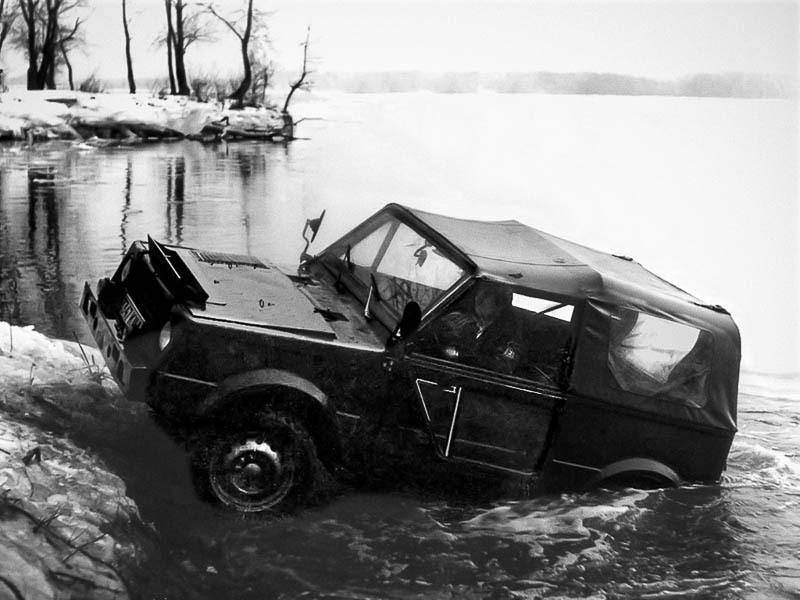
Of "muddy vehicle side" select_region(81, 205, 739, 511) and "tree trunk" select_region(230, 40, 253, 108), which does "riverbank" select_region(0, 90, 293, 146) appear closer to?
"tree trunk" select_region(230, 40, 253, 108)

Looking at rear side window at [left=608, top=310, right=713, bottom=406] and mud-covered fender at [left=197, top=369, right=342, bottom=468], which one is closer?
mud-covered fender at [left=197, top=369, right=342, bottom=468]

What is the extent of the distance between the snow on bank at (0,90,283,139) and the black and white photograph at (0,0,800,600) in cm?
2

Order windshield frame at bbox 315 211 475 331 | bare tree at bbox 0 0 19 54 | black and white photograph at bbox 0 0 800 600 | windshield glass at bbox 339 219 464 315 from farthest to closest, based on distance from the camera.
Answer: bare tree at bbox 0 0 19 54 → windshield glass at bbox 339 219 464 315 → windshield frame at bbox 315 211 475 331 → black and white photograph at bbox 0 0 800 600

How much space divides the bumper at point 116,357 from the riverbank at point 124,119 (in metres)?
1.74

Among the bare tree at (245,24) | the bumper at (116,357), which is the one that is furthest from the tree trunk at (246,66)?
the bumper at (116,357)

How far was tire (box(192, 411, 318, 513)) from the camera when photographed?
3059mm

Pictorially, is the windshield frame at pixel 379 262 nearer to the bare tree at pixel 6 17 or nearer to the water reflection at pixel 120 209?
the water reflection at pixel 120 209

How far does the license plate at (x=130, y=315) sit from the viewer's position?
3234mm

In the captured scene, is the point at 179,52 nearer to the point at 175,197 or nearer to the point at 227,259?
the point at 175,197

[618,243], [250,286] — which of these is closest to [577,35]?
[618,243]

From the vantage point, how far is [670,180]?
5199 mm

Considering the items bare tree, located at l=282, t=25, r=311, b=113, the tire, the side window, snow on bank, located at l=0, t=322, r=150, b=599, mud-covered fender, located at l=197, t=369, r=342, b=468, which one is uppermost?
bare tree, located at l=282, t=25, r=311, b=113

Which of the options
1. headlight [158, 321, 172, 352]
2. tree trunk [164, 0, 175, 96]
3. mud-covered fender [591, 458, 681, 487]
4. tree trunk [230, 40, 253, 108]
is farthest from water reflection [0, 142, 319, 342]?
mud-covered fender [591, 458, 681, 487]

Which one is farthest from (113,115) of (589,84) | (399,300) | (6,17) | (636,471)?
(636,471)
